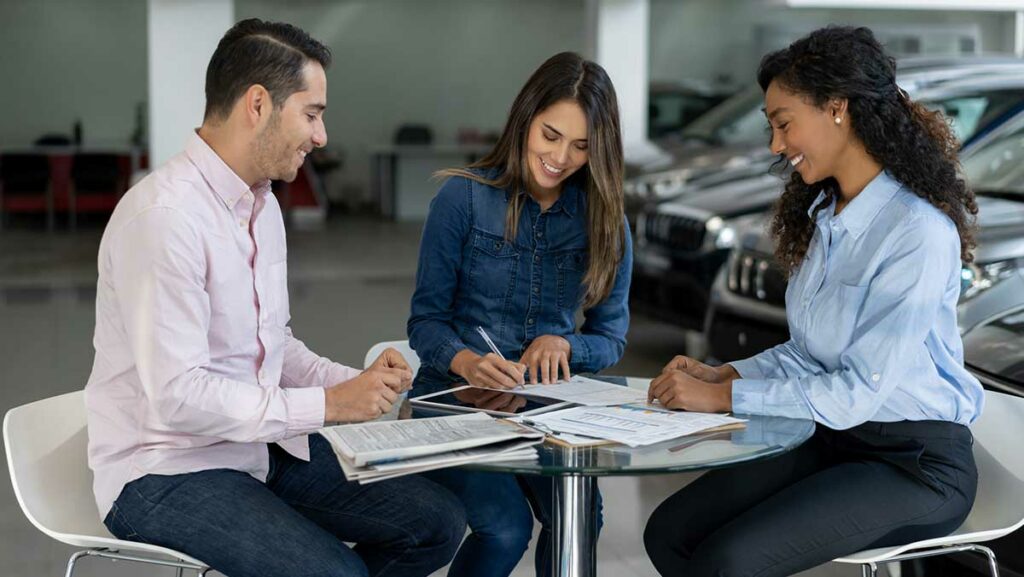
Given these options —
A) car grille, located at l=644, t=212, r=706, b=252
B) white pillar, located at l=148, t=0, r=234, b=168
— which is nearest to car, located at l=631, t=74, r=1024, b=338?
car grille, located at l=644, t=212, r=706, b=252

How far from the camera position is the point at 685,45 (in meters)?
17.8

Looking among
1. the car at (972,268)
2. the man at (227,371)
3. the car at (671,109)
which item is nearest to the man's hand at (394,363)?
the man at (227,371)

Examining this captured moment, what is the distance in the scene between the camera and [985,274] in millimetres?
4305

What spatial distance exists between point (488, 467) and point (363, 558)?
0.63 metres

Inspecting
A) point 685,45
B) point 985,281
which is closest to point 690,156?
point 985,281

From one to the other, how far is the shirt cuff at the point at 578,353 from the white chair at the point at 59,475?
93cm

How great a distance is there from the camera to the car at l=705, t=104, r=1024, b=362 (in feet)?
14.1

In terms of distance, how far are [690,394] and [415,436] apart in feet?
1.84

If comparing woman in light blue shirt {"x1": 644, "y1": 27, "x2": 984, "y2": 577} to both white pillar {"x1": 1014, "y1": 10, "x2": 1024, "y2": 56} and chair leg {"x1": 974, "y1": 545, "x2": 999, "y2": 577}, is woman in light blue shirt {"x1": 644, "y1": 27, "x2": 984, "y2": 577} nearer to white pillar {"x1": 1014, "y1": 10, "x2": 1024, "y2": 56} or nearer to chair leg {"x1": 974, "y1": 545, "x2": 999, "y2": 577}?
chair leg {"x1": 974, "y1": 545, "x2": 999, "y2": 577}

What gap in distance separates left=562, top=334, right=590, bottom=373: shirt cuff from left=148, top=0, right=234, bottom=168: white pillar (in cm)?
708

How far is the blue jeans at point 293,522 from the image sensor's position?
2.06 m

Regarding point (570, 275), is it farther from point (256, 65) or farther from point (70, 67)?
point (70, 67)

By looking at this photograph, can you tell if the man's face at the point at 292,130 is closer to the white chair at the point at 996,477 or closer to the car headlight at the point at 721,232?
the white chair at the point at 996,477

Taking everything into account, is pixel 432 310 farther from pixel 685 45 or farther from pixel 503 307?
pixel 685 45
